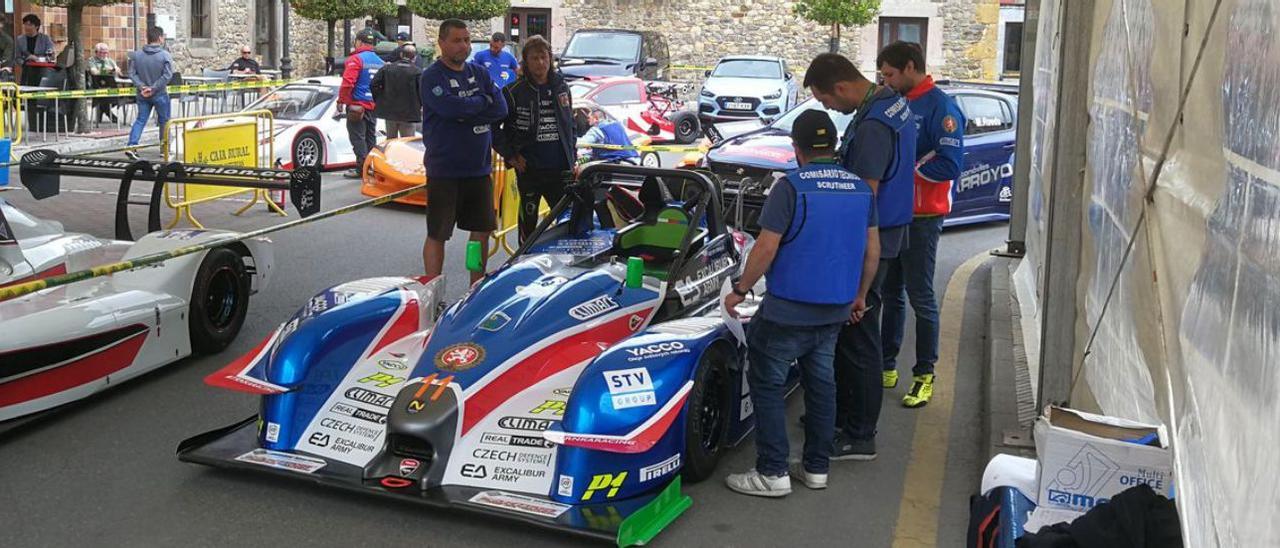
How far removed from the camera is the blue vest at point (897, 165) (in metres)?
6.10

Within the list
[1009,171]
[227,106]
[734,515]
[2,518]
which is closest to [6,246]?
[2,518]

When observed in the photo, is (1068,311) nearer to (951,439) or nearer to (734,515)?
(951,439)

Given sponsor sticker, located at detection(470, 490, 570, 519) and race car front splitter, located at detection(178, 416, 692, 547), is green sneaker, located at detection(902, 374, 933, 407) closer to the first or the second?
A: race car front splitter, located at detection(178, 416, 692, 547)

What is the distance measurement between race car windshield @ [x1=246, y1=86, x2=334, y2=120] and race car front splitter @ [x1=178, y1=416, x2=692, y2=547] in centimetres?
1111

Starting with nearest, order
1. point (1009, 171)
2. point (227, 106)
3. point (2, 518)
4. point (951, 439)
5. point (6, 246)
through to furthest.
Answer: point (2, 518) → point (951, 439) → point (6, 246) → point (1009, 171) → point (227, 106)

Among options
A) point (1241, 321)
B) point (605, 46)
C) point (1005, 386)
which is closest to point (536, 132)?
point (1005, 386)

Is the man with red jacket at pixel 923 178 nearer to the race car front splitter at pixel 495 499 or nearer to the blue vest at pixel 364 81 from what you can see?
the race car front splitter at pixel 495 499

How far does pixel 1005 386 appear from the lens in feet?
23.3

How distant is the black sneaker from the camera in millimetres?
6246

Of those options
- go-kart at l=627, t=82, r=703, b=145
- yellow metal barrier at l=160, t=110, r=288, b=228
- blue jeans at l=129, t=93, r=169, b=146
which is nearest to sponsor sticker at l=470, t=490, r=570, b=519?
yellow metal barrier at l=160, t=110, r=288, b=228

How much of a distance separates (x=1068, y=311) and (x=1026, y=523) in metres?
2.35

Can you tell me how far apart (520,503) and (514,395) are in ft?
1.85

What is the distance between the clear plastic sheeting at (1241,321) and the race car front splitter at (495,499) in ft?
7.12

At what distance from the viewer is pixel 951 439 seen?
6664mm
